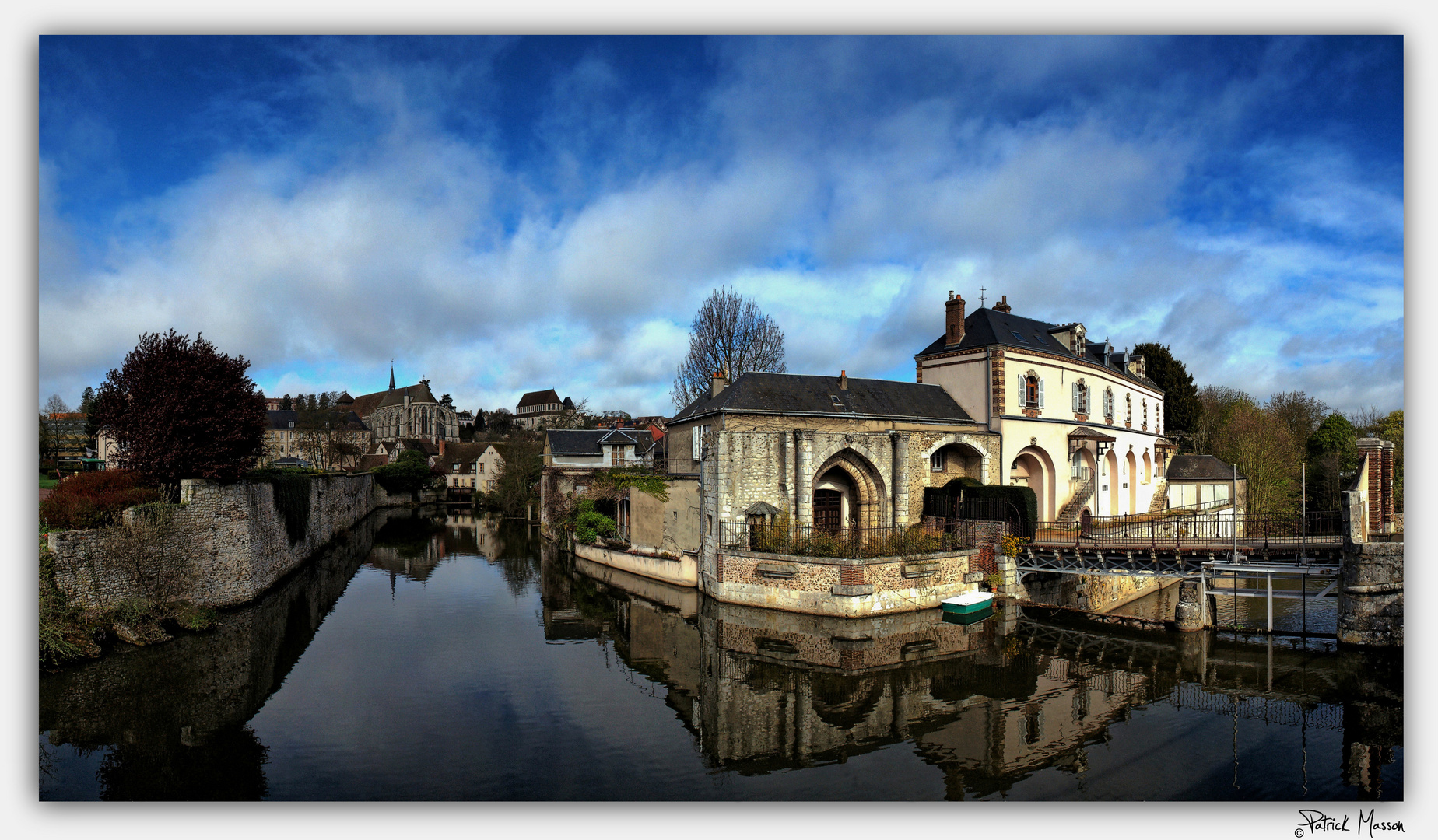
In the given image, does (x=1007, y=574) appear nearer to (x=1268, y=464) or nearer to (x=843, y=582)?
(x=843, y=582)

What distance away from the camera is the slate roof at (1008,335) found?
2253 centimetres

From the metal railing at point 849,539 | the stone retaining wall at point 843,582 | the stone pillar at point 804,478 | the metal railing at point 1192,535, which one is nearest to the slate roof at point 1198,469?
the metal railing at point 1192,535

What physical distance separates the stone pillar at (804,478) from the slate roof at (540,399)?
333ft

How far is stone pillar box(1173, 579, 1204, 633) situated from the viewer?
14.4 m

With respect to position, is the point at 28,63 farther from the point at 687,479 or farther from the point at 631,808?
the point at 687,479

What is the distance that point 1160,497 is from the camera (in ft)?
98.3

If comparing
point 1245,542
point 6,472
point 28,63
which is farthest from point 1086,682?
point 28,63

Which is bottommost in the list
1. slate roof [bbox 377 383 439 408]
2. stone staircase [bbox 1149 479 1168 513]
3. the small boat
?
the small boat

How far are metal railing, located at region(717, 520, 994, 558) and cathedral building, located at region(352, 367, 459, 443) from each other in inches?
3038

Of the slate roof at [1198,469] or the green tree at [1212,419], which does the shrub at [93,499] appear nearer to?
the slate roof at [1198,469]

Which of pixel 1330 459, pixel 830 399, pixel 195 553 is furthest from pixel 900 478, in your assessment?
pixel 1330 459

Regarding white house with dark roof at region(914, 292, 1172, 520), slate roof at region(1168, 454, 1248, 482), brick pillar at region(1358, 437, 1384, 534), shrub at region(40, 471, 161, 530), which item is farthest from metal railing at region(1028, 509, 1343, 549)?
shrub at region(40, 471, 161, 530)

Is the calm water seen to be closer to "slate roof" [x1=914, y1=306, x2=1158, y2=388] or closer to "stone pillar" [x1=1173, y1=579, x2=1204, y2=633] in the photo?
"stone pillar" [x1=1173, y1=579, x2=1204, y2=633]
